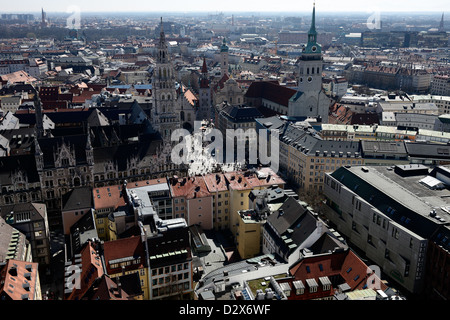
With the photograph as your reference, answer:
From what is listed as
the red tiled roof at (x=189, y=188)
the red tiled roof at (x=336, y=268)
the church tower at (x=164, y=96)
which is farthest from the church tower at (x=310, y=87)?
the red tiled roof at (x=336, y=268)

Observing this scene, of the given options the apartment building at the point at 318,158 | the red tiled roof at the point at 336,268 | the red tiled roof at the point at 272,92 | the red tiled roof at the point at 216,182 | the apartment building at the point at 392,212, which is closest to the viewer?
the red tiled roof at the point at 336,268

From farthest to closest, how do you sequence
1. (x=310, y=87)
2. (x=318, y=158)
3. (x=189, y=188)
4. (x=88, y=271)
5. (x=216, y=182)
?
(x=310, y=87) → (x=318, y=158) → (x=216, y=182) → (x=189, y=188) → (x=88, y=271)

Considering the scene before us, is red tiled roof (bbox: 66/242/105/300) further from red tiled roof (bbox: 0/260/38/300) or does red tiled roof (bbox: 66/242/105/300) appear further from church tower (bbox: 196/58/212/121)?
church tower (bbox: 196/58/212/121)

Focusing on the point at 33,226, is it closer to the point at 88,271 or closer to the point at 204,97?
the point at 88,271

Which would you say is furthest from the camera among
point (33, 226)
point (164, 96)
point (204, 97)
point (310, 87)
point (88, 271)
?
point (204, 97)

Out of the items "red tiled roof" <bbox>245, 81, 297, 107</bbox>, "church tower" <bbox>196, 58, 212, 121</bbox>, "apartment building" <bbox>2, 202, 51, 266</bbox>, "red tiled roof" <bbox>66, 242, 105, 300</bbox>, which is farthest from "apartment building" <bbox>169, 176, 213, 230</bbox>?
"church tower" <bbox>196, 58, 212, 121</bbox>

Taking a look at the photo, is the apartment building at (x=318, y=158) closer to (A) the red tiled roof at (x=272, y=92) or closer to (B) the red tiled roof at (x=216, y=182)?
(B) the red tiled roof at (x=216, y=182)

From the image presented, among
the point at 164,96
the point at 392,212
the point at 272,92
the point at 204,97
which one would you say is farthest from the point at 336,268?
the point at 204,97
